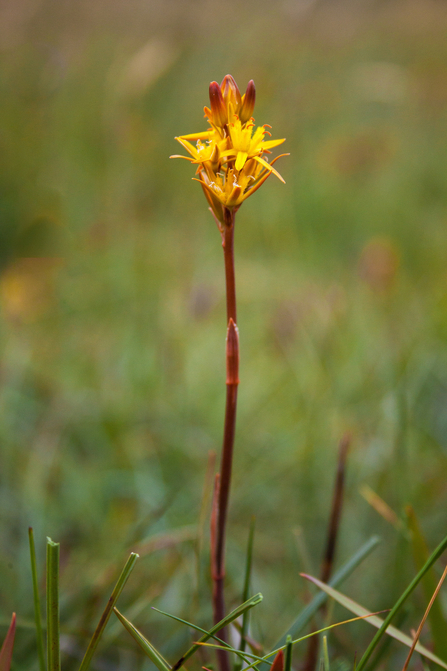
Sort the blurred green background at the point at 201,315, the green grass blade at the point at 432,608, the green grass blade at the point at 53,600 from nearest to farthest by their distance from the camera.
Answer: the green grass blade at the point at 53,600 → the green grass blade at the point at 432,608 → the blurred green background at the point at 201,315

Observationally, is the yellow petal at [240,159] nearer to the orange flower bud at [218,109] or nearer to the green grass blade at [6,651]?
the orange flower bud at [218,109]

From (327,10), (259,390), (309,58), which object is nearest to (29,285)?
(259,390)

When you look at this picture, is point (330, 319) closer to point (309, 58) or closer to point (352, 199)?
point (352, 199)

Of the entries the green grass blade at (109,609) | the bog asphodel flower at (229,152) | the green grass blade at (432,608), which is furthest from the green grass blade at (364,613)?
the bog asphodel flower at (229,152)

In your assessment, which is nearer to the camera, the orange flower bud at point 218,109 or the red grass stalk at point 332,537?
the orange flower bud at point 218,109

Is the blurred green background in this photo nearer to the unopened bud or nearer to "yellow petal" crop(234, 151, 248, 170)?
the unopened bud

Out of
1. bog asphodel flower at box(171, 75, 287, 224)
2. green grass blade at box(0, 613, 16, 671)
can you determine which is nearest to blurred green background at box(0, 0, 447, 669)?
green grass blade at box(0, 613, 16, 671)
